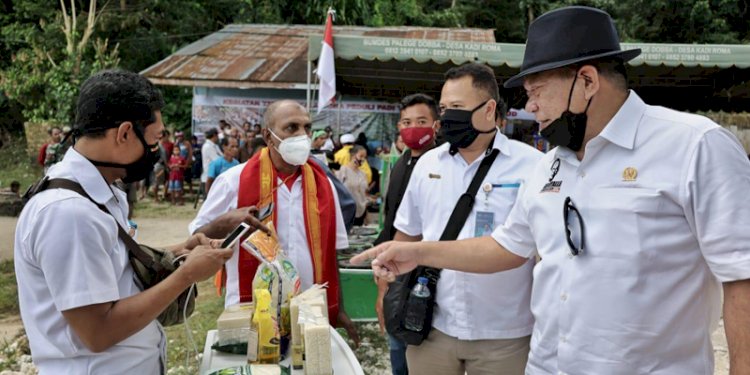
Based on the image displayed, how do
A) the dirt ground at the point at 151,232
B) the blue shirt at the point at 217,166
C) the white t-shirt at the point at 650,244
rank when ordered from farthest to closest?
the blue shirt at the point at 217,166
the dirt ground at the point at 151,232
the white t-shirt at the point at 650,244

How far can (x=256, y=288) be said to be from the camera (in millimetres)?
2387

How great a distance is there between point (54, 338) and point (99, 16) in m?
21.0

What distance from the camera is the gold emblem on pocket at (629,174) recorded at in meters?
1.70

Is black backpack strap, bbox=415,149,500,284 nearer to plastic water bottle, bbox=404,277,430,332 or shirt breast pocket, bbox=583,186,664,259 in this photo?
plastic water bottle, bbox=404,277,430,332

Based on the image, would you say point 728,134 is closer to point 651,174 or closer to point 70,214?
point 651,174

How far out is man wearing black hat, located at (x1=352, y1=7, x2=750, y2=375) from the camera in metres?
1.52

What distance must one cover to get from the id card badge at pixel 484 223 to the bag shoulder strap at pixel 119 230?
1370mm

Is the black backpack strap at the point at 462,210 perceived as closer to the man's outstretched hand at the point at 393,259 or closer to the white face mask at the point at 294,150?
the man's outstretched hand at the point at 393,259

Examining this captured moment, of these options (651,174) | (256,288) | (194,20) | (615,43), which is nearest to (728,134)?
(651,174)

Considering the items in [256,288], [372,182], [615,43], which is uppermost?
[615,43]

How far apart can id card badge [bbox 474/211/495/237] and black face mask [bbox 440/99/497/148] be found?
36cm

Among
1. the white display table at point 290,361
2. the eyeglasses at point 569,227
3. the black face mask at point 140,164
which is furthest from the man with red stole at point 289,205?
the eyeglasses at point 569,227

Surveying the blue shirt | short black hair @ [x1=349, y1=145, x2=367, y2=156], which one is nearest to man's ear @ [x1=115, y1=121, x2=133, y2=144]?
short black hair @ [x1=349, y1=145, x2=367, y2=156]

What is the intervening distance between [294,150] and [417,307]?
3.65 feet
